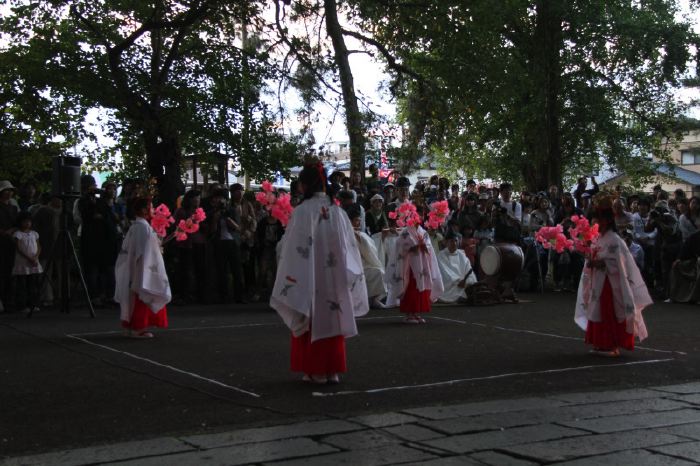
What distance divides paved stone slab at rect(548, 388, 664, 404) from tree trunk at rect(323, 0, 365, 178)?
11.2 metres

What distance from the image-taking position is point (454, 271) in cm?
1582

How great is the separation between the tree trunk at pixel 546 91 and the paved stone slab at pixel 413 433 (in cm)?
1832

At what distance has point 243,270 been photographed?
15.9 m

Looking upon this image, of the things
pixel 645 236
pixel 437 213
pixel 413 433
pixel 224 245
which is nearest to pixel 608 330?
pixel 413 433

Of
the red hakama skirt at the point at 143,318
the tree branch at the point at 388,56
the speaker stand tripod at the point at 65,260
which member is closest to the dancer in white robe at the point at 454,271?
the tree branch at the point at 388,56

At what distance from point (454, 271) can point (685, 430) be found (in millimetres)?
10430

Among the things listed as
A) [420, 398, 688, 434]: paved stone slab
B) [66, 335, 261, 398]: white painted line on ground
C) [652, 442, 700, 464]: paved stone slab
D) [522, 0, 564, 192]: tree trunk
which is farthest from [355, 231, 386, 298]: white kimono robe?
[522, 0, 564, 192]: tree trunk

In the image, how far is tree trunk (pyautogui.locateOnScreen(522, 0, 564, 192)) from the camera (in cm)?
2336

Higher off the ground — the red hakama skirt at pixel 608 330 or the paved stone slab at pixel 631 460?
the red hakama skirt at pixel 608 330

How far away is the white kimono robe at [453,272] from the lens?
1559 cm

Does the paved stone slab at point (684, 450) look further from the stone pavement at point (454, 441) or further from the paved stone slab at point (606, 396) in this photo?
the paved stone slab at point (606, 396)

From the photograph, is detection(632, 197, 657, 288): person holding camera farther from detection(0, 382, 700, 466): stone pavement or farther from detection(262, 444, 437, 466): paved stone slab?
detection(262, 444, 437, 466): paved stone slab

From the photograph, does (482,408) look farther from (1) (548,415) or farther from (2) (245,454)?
(2) (245,454)

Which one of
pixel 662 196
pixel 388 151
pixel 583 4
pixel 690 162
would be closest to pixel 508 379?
pixel 388 151
